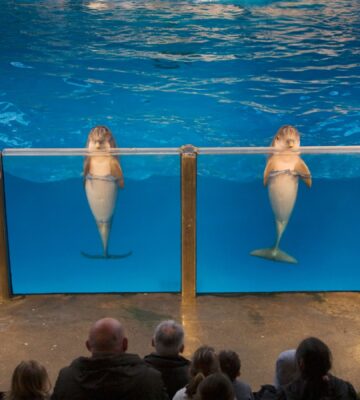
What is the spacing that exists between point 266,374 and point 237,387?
1.23 meters

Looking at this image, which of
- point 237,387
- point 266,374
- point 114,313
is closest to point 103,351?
point 237,387

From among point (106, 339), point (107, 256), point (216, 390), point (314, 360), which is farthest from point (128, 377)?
point (107, 256)

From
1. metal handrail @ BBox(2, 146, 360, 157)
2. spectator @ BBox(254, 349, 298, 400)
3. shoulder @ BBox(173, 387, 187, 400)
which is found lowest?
spectator @ BBox(254, 349, 298, 400)

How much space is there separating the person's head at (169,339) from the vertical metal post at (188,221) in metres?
Result: 2.09

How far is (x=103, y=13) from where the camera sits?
18.2 metres

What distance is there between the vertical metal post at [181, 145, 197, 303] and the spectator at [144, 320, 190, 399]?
209 cm

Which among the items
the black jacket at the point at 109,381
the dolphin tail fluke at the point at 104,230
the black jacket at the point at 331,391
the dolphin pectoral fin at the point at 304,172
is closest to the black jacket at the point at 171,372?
the black jacket at the point at 109,381

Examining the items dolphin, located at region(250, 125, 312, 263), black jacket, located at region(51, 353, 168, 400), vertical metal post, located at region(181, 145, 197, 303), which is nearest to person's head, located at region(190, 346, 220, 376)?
black jacket, located at region(51, 353, 168, 400)

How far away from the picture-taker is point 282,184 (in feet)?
17.4

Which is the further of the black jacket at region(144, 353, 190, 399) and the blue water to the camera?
the blue water

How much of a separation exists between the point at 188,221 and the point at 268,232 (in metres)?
0.73

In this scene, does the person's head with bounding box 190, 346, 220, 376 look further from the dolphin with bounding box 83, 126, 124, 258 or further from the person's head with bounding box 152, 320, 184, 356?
the dolphin with bounding box 83, 126, 124, 258

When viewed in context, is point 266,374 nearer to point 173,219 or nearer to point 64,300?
point 173,219

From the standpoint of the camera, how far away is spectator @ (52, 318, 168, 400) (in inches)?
112
